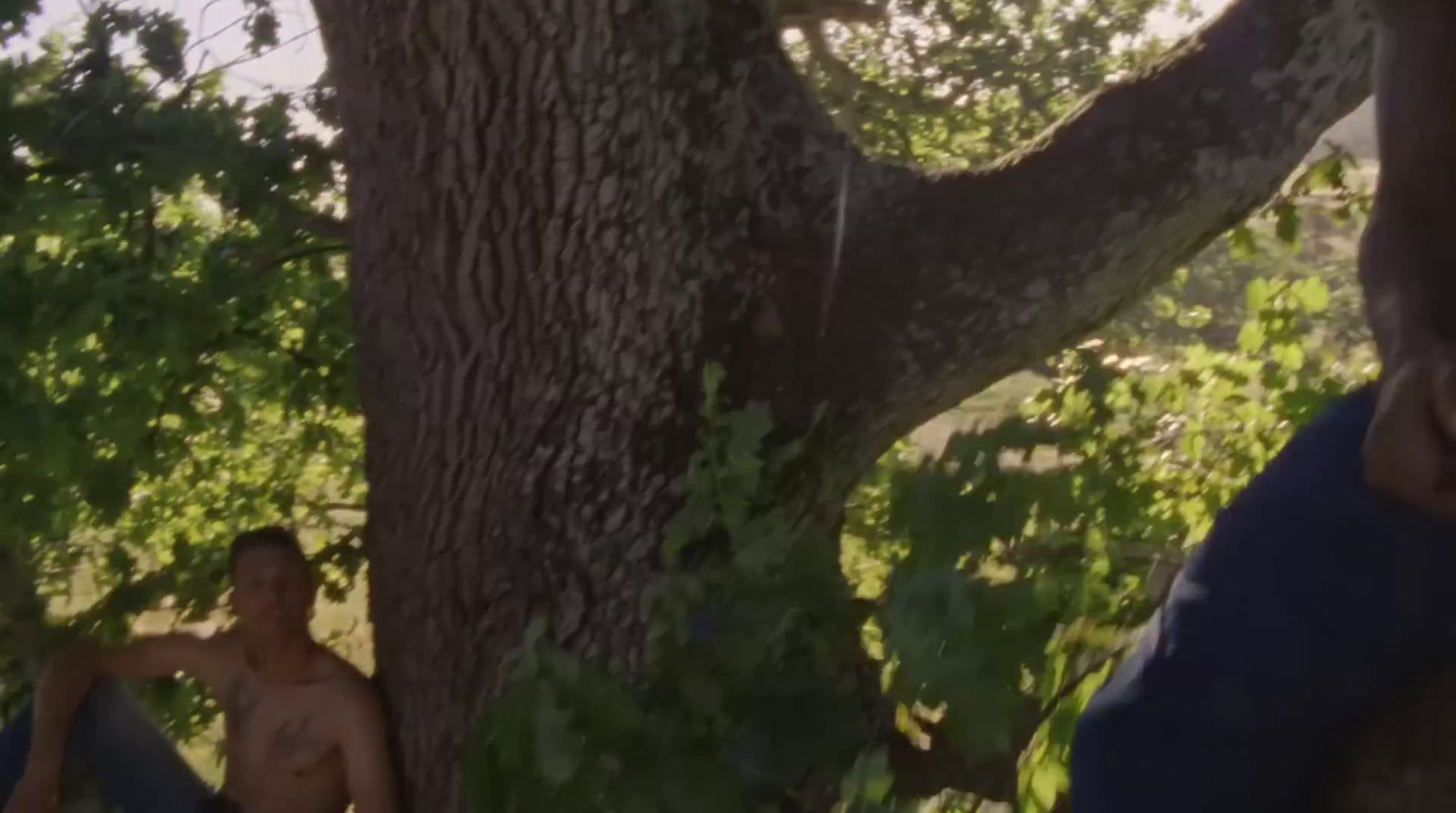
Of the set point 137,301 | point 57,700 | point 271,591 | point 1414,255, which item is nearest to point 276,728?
point 271,591

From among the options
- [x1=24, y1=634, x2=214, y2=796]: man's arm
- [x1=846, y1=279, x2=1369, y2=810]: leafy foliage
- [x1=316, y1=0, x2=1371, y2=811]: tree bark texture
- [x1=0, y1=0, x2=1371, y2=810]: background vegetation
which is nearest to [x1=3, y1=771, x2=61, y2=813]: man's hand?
[x1=24, y1=634, x2=214, y2=796]: man's arm

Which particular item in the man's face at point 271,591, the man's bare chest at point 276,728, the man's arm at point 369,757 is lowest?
the man's bare chest at point 276,728

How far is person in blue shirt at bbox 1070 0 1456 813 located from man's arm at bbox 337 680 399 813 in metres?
1.56

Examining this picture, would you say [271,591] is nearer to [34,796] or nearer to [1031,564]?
[34,796]

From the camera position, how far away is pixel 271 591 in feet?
9.18

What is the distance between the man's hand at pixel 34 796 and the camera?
2736mm

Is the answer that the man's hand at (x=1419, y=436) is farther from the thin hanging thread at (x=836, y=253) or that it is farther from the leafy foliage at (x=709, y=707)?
the thin hanging thread at (x=836, y=253)

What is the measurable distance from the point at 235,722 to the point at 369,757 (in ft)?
2.33

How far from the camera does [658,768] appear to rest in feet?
4.36

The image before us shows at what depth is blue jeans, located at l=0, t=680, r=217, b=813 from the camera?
2.81 metres

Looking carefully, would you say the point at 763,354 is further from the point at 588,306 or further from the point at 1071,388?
the point at 1071,388

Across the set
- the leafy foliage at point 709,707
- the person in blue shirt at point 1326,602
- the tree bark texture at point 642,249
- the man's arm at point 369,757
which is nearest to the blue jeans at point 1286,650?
the person in blue shirt at point 1326,602

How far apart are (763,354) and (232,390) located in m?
1.91

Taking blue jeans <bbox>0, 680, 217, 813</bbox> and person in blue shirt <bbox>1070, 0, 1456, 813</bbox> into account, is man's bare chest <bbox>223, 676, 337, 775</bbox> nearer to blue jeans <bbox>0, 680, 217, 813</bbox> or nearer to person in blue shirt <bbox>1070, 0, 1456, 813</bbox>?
blue jeans <bbox>0, 680, 217, 813</bbox>
